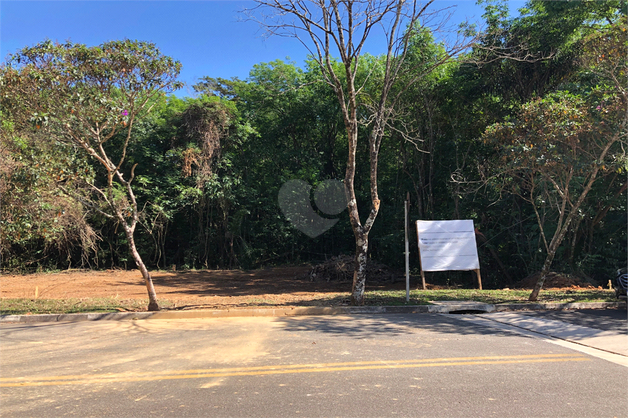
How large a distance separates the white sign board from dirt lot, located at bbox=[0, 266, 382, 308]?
3.11 meters

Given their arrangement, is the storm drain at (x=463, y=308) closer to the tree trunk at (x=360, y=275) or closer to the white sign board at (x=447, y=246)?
the tree trunk at (x=360, y=275)

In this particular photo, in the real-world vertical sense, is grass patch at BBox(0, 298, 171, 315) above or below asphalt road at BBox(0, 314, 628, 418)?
above

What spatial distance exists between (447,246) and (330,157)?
11.4m

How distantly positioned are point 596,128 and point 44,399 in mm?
12371

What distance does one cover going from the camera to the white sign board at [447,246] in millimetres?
14625

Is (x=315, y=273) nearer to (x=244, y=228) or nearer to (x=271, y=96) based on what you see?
(x=244, y=228)

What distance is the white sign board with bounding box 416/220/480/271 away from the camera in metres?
14.6

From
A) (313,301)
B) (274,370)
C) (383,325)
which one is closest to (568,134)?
(383,325)

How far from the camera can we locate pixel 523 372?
18.1ft

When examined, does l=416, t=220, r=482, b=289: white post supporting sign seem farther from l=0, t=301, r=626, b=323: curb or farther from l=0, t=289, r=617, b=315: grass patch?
l=0, t=301, r=626, b=323: curb

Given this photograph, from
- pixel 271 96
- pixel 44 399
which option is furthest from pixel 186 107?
pixel 44 399

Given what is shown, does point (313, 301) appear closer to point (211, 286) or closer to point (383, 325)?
point (383, 325)

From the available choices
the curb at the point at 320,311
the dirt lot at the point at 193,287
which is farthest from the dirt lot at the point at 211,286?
the curb at the point at 320,311

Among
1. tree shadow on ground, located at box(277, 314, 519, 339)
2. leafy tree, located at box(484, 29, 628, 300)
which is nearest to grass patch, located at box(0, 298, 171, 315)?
tree shadow on ground, located at box(277, 314, 519, 339)
